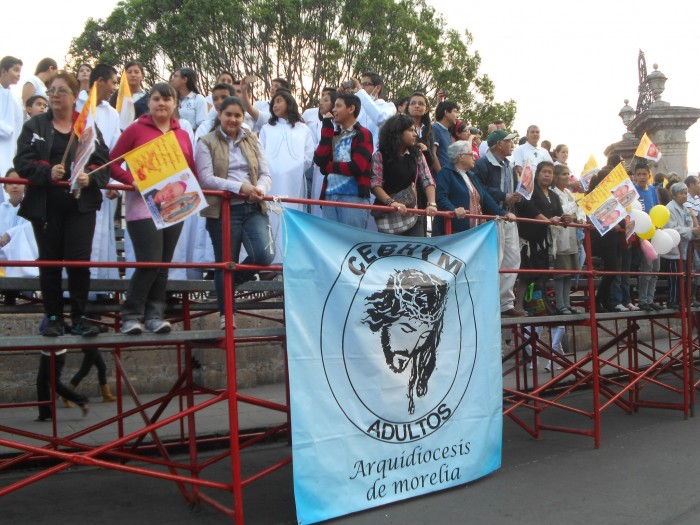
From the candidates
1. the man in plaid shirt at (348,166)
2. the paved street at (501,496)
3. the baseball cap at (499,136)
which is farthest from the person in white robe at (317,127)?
the paved street at (501,496)

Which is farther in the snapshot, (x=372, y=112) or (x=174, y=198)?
(x=372, y=112)

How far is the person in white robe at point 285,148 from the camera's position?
25.6 feet

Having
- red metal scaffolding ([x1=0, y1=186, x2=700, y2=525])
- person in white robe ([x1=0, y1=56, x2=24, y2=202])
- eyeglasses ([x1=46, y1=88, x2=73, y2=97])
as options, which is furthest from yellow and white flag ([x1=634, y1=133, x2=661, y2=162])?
eyeglasses ([x1=46, y1=88, x2=73, y2=97])

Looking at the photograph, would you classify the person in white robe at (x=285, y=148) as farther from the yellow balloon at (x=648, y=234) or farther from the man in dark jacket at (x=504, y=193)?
the yellow balloon at (x=648, y=234)

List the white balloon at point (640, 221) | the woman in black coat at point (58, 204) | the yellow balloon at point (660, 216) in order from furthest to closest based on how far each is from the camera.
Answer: the yellow balloon at point (660, 216)
the white balloon at point (640, 221)
the woman in black coat at point (58, 204)

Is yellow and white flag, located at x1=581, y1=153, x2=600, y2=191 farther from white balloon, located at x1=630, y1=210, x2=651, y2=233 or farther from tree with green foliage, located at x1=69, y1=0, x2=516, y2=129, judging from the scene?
tree with green foliage, located at x1=69, y1=0, x2=516, y2=129

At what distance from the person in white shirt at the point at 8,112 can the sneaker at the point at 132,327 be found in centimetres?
383

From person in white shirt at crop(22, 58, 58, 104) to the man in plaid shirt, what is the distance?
362 centimetres

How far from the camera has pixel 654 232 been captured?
887cm

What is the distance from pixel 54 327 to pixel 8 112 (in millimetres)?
4412

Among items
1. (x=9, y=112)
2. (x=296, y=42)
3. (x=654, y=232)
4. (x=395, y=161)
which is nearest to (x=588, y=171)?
(x=654, y=232)

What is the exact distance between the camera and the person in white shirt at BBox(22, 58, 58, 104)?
27.7 ft

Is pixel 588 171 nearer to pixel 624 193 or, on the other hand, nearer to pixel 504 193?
pixel 624 193

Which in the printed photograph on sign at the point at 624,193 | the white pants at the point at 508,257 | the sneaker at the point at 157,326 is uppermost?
the printed photograph on sign at the point at 624,193
